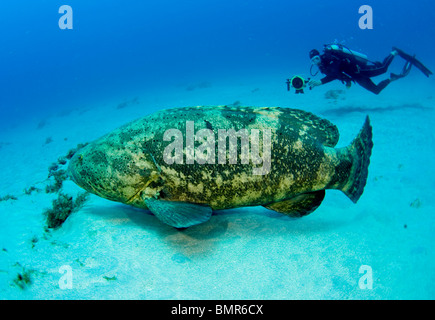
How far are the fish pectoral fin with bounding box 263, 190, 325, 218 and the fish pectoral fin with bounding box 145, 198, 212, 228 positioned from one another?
117 cm

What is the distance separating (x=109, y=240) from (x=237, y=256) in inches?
70.5

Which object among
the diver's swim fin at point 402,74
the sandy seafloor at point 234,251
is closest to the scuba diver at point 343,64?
the diver's swim fin at point 402,74

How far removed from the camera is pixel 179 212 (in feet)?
10.4

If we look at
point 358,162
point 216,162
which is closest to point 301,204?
point 358,162

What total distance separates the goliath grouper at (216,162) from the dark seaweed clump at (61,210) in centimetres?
101

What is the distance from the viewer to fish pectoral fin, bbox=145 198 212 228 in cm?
305

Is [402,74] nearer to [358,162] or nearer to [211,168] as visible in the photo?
[358,162]

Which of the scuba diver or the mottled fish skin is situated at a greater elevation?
the scuba diver

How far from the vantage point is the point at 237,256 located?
3.44 metres

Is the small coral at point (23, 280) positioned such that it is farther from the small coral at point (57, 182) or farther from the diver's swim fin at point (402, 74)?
the diver's swim fin at point (402, 74)

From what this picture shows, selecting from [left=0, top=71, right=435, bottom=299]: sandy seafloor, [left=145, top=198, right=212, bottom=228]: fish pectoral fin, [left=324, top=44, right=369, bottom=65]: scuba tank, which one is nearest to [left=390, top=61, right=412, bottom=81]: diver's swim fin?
[left=324, top=44, right=369, bottom=65]: scuba tank

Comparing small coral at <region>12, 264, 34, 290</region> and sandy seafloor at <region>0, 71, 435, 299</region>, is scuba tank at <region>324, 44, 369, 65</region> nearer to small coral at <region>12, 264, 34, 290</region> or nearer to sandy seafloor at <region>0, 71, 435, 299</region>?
sandy seafloor at <region>0, 71, 435, 299</region>

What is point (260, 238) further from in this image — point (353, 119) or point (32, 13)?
point (32, 13)

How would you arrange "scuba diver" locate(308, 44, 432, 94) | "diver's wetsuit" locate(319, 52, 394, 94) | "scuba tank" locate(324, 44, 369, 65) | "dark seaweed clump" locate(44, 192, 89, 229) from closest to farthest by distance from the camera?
1. "dark seaweed clump" locate(44, 192, 89, 229)
2. "scuba tank" locate(324, 44, 369, 65)
3. "scuba diver" locate(308, 44, 432, 94)
4. "diver's wetsuit" locate(319, 52, 394, 94)
